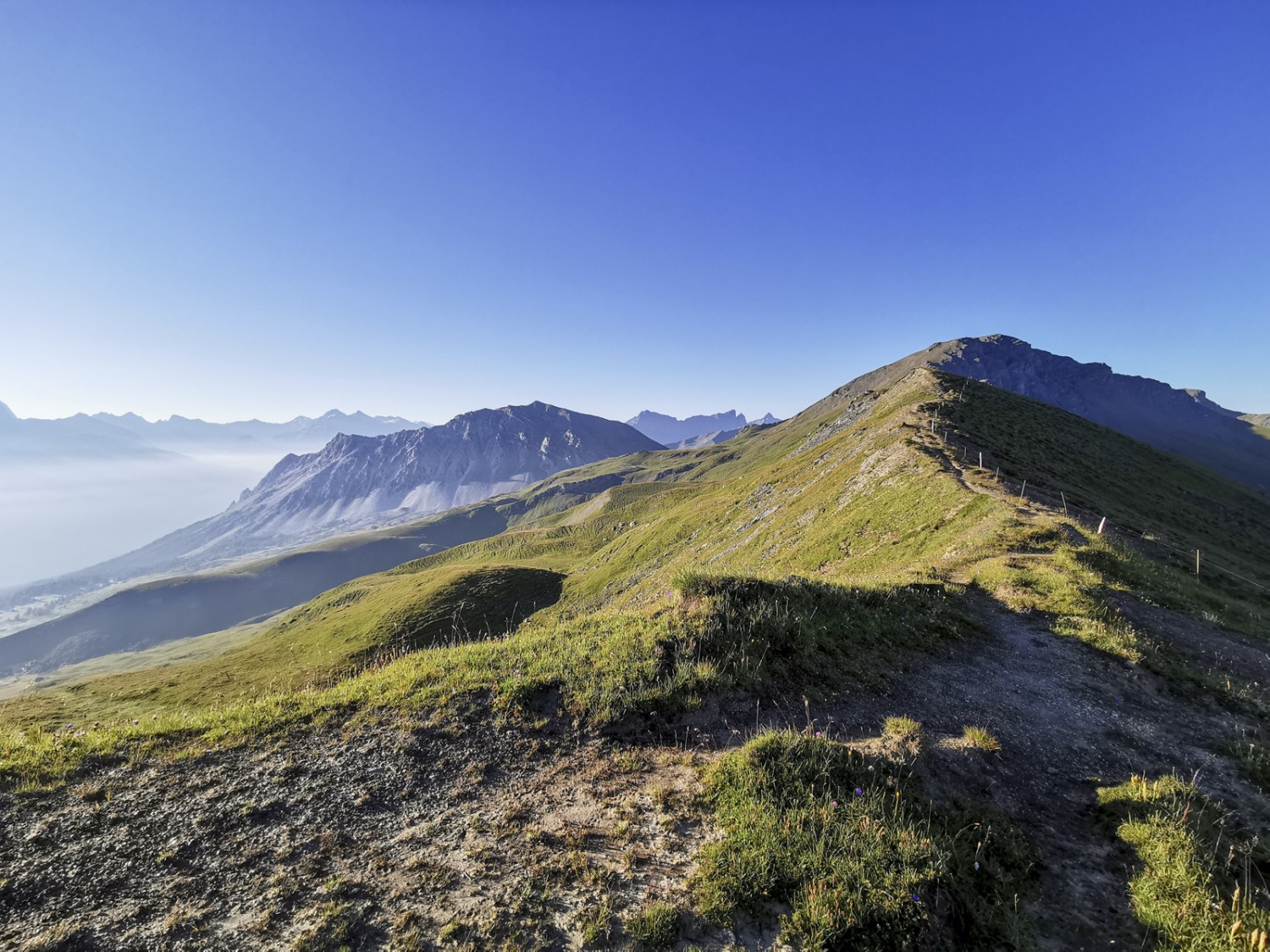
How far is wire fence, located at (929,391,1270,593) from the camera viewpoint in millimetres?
27531

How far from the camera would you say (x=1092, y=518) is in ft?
100

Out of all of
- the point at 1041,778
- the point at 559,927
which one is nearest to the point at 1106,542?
the point at 1041,778

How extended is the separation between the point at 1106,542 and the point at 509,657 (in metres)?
27.1

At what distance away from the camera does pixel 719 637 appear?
1312 cm

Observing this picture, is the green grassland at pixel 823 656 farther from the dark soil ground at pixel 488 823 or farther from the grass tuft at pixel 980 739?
the grass tuft at pixel 980 739

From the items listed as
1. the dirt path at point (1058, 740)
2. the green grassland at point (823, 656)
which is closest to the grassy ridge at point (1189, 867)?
the dirt path at point (1058, 740)

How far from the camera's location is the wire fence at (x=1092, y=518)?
1084 inches

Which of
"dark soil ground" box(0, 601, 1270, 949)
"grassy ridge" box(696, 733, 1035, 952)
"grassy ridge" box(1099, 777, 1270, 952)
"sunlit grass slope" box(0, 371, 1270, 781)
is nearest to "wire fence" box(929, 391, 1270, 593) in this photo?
"sunlit grass slope" box(0, 371, 1270, 781)

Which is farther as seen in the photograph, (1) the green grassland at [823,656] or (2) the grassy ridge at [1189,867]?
(1) the green grassland at [823,656]

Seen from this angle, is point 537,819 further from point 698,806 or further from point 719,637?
point 719,637

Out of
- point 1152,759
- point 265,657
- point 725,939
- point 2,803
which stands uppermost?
point 2,803

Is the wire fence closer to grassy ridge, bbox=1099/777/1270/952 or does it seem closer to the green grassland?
the green grassland

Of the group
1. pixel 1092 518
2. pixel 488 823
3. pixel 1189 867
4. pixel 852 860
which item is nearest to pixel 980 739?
pixel 1189 867

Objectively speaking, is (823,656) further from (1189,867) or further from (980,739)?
(1189,867)
